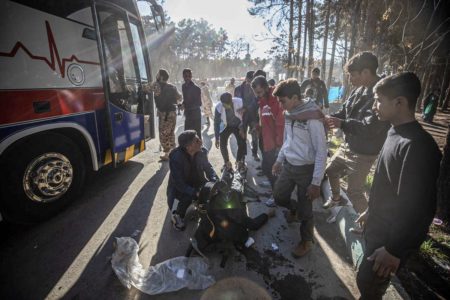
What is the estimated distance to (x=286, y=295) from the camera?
2182mm

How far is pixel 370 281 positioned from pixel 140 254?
2.27m

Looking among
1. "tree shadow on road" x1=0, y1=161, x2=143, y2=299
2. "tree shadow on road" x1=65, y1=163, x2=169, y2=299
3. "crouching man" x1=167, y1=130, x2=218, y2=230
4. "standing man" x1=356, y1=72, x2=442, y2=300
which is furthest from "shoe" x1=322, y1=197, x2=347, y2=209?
"tree shadow on road" x1=0, y1=161, x2=143, y2=299

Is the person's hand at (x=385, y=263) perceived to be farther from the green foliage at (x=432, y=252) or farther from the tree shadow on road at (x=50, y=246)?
the tree shadow on road at (x=50, y=246)

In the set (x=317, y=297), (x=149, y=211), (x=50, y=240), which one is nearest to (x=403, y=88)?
(x=317, y=297)

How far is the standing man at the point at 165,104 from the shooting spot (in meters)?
5.45

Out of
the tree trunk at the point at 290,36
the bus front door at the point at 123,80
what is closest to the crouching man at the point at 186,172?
the bus front door at the point at 123,80

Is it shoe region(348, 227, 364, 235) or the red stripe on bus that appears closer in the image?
shoe region(348, 227, 364, 235)

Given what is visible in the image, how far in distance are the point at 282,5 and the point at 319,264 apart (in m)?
14.1

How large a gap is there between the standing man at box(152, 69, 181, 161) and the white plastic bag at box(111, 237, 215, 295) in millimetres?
3442

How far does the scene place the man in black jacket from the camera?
2.54m

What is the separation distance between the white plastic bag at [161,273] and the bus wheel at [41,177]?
1.55 meters

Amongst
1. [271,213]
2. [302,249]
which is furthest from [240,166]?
[302,249]

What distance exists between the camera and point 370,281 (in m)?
1.63

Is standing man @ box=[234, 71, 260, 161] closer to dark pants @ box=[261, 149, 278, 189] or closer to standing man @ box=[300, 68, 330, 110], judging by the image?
dark pants @ box=[261, 149, 278, 189]
